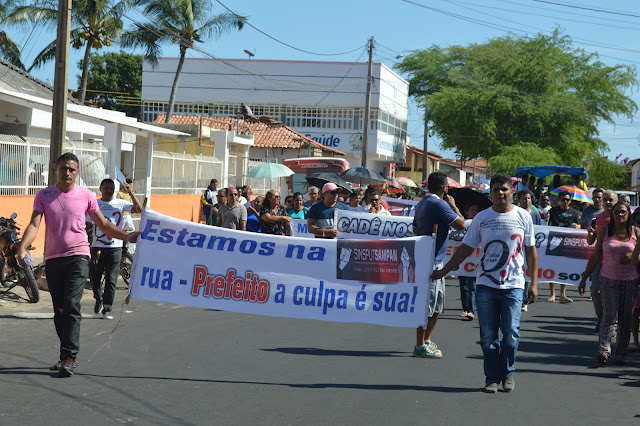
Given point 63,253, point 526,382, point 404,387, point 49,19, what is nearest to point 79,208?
point 63,253

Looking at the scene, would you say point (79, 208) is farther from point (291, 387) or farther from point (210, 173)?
point (210, 173)

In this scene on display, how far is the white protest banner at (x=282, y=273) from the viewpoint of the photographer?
7871mm

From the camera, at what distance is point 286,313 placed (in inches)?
311

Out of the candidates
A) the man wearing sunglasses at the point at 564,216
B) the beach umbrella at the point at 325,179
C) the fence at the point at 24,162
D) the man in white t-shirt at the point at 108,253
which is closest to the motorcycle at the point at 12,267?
the man in white t-shirt at the point at 108,253

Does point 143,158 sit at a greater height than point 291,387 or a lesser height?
greater

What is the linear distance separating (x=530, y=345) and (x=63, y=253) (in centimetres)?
533

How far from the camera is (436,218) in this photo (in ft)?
28.0

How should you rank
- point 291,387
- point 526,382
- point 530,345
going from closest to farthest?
point 291,387 → point 526,382 → point 530,345

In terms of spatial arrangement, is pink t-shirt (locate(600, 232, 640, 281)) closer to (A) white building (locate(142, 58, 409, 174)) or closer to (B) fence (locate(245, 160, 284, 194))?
(B) fence (locate(245, 160, 284, 194))

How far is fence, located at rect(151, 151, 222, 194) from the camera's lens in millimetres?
28062

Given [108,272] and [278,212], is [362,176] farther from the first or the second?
[108,272]

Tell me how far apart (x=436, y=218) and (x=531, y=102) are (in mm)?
52896

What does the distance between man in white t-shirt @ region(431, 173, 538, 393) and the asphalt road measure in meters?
0.28

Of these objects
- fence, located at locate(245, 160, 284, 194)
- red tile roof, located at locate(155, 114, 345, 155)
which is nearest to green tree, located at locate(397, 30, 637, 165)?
red tile roof, located at locate(155, 114, 345, 155)
